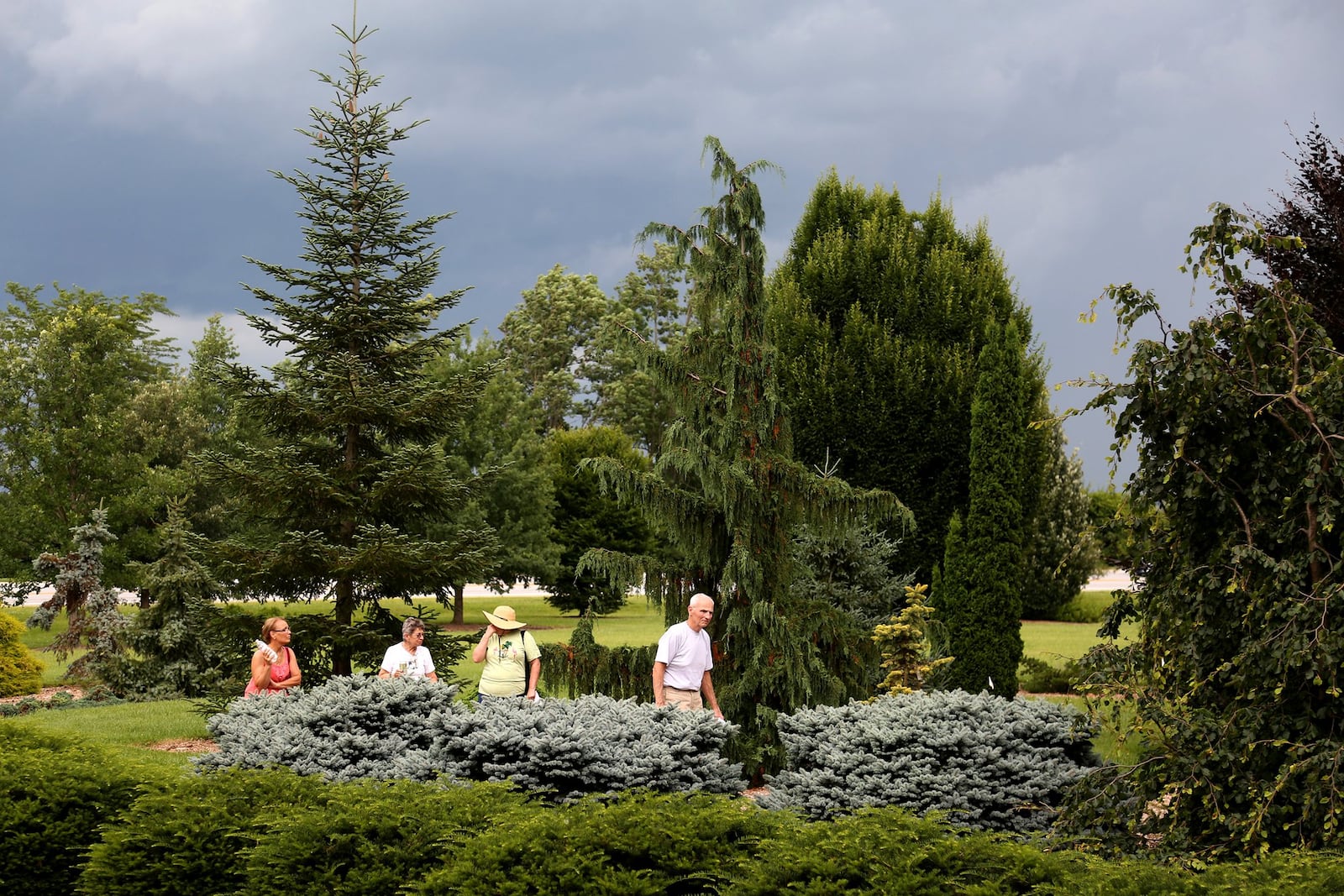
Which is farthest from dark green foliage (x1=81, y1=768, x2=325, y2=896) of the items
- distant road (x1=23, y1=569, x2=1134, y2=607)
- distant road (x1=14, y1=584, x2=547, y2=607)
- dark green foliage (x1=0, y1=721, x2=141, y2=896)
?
distant road (x1=23, y1=569, x2=1134, y2=607)

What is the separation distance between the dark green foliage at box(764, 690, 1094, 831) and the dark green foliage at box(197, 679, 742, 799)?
2.21 feet

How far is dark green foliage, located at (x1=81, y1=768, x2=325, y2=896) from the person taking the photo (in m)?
6.00

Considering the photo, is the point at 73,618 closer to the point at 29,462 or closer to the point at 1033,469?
the point at 29,462

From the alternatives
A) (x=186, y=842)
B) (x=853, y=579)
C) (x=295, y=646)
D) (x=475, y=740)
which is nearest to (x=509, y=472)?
(x=853, y=579)

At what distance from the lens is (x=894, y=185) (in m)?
25.1

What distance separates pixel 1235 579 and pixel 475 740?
501cm

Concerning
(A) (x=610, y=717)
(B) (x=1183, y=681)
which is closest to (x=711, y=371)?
(A) (x=610, y=717)

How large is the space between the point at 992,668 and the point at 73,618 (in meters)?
17.8

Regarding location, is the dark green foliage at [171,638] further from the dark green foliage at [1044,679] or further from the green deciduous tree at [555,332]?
the green deciduous tree at [555,332]

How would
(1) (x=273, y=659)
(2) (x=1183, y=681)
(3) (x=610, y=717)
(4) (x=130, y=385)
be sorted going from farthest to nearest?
1. (4) (x=130, y=385)
2. (1) (x=273, y=659)
3. (3) (x=610, y=717)
4. (2) (x=1183, y=681)

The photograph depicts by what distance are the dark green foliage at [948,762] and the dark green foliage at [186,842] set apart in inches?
145

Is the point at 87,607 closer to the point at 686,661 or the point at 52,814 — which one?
the point at 52,814

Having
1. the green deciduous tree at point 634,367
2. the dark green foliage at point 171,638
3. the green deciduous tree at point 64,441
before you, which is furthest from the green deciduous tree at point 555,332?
the dark green foliage at point 171,638

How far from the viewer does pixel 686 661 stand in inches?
359
